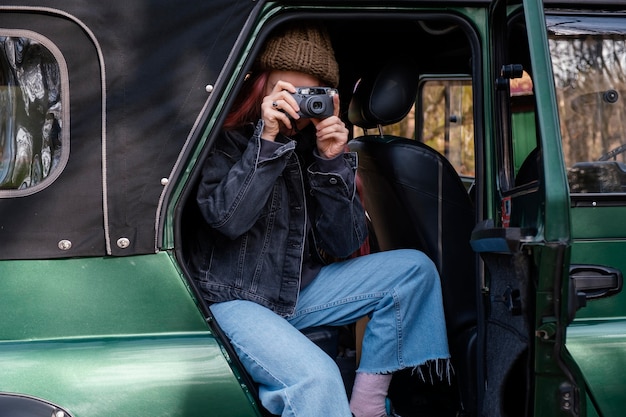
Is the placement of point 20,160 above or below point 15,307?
above

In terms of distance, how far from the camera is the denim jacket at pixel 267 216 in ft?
6.91

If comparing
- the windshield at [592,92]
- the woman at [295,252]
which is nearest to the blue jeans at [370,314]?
the woman at [295,252]

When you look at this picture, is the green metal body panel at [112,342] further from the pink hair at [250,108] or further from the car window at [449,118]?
the car window at [449,118]

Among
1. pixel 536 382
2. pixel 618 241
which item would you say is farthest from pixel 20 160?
pixel 618 241

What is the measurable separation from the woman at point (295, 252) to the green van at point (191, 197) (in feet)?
0.35

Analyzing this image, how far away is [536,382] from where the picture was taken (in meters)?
1.83

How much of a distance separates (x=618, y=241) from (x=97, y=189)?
4.44ft

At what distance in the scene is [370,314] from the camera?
2369 millimetres

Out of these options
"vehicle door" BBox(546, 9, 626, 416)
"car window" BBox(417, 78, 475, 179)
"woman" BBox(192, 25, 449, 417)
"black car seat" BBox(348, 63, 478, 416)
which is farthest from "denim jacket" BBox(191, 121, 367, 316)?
"car window" BBox(417, 78, 475, 179)

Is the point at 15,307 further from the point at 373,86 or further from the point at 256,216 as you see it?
the point at 373,86

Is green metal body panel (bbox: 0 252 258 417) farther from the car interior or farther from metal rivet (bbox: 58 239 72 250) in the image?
the car interior

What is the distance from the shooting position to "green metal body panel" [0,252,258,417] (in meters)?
1.87

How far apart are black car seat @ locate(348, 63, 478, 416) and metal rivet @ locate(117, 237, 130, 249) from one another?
0.95m

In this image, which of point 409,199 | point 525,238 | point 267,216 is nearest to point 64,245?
point 267,216
